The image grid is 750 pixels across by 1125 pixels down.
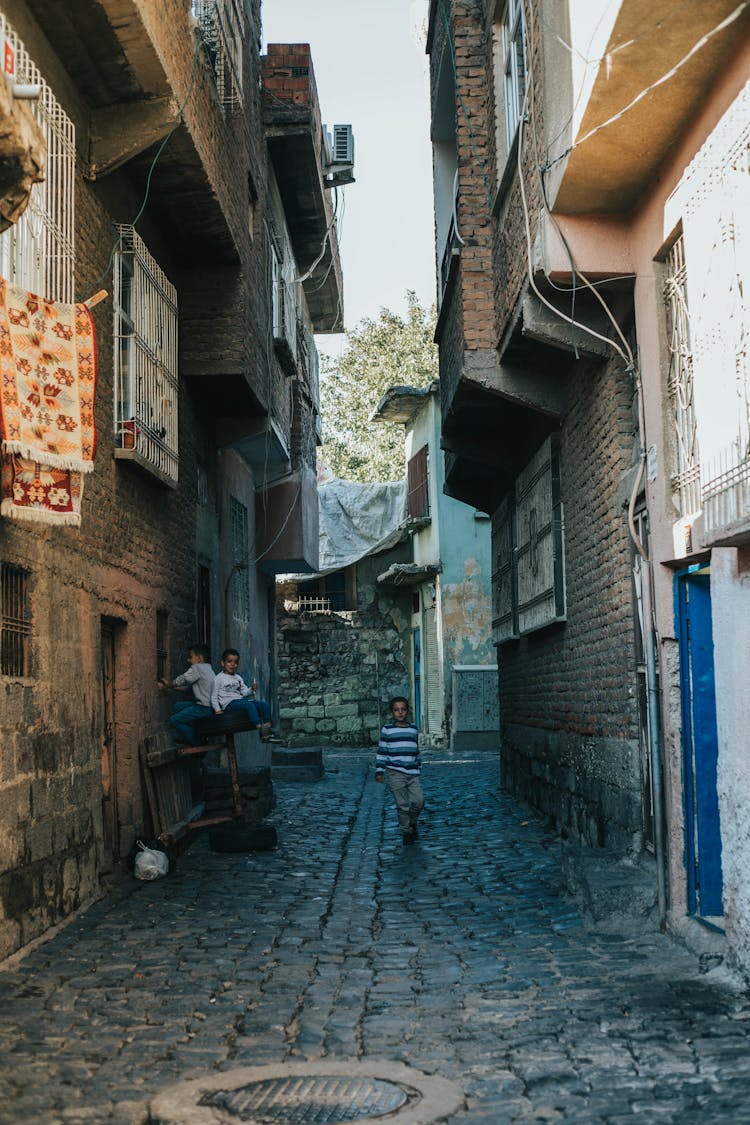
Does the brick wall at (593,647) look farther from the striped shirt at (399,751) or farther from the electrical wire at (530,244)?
the striped shirt at (399,751)

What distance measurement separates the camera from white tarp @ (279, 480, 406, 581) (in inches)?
1198

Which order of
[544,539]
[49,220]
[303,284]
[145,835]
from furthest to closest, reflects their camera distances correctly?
1. [303,284]
2. [544,539]
3. [145,835]
4. [49,220]

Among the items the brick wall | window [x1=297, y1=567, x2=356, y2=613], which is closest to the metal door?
the brick wall

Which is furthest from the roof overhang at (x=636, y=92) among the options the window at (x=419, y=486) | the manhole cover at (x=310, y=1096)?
the window at (x=419, y=486)

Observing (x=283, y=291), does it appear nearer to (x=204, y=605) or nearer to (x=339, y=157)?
(x=339, y=157)

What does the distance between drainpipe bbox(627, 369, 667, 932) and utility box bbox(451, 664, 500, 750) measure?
17.1 meters

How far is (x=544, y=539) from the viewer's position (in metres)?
12.5

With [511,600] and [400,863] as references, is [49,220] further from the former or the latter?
[511,600]

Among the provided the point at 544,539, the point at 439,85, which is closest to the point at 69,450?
the point at 544,539

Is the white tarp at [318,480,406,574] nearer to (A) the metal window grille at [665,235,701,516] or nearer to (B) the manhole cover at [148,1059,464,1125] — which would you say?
(A) the metal window grille at [665,235,701,516]

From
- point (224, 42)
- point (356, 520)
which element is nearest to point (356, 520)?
point (356, 520)

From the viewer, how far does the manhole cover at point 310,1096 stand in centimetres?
425

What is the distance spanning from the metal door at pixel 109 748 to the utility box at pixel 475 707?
15.8m

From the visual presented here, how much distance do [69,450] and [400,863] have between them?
5.18m
